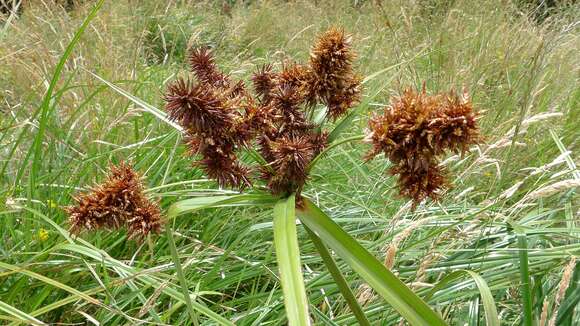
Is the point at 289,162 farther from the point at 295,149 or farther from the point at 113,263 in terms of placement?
the point at 113,263

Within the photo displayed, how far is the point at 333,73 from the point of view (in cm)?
93

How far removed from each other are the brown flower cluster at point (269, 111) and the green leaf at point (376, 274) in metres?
0.09

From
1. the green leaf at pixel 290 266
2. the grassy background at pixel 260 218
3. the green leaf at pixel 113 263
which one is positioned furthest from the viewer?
the grassy background at pixel 260 218

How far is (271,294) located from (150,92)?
57.1 inches

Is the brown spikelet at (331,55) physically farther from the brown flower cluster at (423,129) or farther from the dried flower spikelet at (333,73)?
the brown flower cluster at (423,129)

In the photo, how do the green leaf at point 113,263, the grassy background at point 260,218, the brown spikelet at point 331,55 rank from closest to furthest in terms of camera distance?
the brown spikelet at point 331,55 < the green leaf at point 113,263 < the grassy background at point 260,218

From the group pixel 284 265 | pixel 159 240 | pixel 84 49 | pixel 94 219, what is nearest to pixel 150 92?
pixel 84 49

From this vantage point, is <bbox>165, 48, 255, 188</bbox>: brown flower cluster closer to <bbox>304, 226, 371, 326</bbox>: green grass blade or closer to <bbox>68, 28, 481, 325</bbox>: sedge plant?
<bbox>68, 28, 481, 325</bbox>: sedge plant

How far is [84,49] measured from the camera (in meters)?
2.96

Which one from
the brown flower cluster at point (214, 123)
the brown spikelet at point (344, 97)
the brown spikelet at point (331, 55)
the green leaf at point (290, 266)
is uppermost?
the brown spikelet at point (331, 55)

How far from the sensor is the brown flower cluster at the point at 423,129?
713 mm

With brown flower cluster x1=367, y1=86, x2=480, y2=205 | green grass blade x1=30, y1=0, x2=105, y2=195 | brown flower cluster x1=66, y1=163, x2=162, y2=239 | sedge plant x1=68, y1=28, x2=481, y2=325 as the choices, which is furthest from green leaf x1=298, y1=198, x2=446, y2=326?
green grass blade x1=30, y1=0, x2=105, y2=195

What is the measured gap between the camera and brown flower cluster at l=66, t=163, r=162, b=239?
0.82m

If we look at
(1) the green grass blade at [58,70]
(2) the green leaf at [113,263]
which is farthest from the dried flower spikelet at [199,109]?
(2) the green leaf at [113,263]
